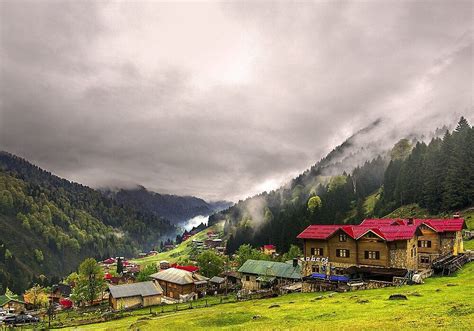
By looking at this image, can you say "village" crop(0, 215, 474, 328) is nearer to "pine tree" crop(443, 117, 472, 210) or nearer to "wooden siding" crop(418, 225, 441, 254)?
"wooden siding" crop(418, 225, 441, 254)

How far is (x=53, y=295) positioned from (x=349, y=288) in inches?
4663

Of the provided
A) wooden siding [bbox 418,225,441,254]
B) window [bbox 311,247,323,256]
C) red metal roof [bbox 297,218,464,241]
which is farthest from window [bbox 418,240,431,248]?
window [bbox 311,247,323,256]

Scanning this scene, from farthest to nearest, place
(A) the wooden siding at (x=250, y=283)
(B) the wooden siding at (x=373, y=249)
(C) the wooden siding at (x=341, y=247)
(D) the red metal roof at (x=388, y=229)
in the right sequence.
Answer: (A) the wooden siding at (x=250, y=283), (C) the wooden siding at (x=341, y=247), (D) the red metal roof at (x=388, y=229), (B) the wooden siding at (x=373, y=249)

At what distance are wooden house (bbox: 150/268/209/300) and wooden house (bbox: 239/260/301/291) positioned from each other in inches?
511

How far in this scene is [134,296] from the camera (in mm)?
95125

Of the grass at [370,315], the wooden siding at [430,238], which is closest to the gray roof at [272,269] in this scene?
the wooden siding at [430,238]

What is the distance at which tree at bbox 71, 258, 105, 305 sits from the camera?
10875 centimetres

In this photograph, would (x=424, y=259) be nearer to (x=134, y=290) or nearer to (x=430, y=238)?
(x=430, y=238)

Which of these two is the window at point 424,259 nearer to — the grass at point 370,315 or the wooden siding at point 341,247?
the wooden siding at point 341,247

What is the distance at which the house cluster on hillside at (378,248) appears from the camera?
7244cm

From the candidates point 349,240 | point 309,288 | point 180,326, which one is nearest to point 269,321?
point 180,326

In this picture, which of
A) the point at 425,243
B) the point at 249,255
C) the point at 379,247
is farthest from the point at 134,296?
the point at 425,243

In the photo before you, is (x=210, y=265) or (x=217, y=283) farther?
(x=210, y=265)

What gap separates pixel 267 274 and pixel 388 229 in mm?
31652
